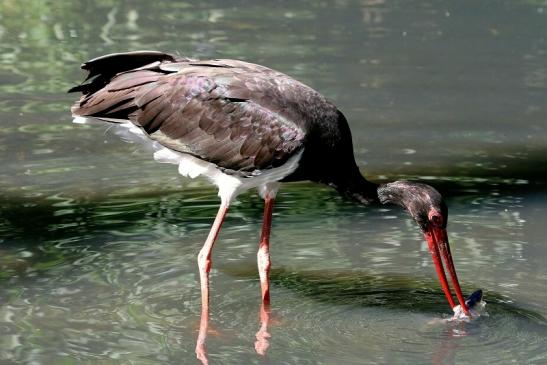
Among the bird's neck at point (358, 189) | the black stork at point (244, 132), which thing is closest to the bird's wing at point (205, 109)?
the black stork at point (244, 132)

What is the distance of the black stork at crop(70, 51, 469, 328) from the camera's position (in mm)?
7301

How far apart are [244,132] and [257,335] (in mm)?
1307

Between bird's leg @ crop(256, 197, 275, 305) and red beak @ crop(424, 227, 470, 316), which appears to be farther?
bird's leg @ crop(256, 197, 275, 305)

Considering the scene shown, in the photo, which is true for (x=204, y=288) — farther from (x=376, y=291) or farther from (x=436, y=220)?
(x=436, y=220)

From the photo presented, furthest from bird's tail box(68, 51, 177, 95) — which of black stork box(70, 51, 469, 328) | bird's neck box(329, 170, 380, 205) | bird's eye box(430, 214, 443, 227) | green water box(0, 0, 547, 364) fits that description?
A: bird's eye box(430, 214, 443, 227)

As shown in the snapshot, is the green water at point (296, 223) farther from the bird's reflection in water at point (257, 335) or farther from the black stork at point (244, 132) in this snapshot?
the black stork at point (244, 132)

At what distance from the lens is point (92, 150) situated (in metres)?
11.0

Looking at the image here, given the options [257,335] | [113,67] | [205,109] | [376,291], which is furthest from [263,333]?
[113,67]

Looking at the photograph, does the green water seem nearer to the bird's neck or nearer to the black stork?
the black stork

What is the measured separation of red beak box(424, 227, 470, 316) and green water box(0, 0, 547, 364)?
0.15 metres

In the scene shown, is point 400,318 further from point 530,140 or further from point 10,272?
point 530,140

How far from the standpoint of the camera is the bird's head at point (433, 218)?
23.6 ft

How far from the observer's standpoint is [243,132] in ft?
24.5

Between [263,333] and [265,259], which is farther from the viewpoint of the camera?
[265,259]
